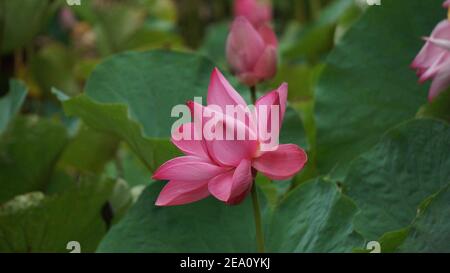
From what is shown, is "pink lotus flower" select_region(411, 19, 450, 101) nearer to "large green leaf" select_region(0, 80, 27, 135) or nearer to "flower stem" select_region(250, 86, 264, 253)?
"flower stem" select_region(250, 86, 264, 253)

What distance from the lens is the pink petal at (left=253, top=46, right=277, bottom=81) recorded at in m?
0.88

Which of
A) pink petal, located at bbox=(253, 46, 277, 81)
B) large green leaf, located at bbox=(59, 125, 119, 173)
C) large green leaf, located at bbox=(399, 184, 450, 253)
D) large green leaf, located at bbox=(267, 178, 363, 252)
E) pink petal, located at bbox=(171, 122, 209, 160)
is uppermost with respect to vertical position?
pink petal, located at bbox=(171, 122, 209, 160)

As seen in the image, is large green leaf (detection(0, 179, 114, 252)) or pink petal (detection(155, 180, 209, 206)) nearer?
pink petal (detection(155, 180, 209, 206))

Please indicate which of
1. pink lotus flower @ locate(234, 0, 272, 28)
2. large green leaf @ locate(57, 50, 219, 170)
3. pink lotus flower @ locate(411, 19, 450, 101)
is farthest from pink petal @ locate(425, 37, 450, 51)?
pink lotus flower @ locate(234, 0, 272, 28)

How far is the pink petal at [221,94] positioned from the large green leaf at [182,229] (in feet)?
0.50

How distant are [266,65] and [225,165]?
31 centimetres

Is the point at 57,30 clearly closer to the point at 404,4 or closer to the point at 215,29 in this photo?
the point at 215,29

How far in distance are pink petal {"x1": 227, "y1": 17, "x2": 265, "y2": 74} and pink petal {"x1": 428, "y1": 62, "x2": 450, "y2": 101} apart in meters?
0.20

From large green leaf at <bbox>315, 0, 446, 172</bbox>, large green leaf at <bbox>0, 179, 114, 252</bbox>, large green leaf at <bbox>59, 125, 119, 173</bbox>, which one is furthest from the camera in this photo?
large green leaf at <bbox>59, 125, 119, 173</bbox>

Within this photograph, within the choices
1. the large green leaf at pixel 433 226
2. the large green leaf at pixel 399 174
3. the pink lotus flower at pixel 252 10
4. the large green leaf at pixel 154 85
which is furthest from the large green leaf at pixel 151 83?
the pink lotus flower at pixel 252 10

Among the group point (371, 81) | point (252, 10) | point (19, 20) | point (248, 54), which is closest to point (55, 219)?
point (248, 54)

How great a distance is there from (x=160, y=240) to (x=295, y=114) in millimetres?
255
